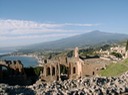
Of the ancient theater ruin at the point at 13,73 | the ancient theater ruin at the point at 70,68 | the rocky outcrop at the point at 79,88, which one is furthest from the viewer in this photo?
the ancient theater ruin at the point at 13,73

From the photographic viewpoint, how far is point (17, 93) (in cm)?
1644

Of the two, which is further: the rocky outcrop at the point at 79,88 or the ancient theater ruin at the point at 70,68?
the ancient theater ruin at the point at 70,68

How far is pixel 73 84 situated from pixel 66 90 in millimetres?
1279

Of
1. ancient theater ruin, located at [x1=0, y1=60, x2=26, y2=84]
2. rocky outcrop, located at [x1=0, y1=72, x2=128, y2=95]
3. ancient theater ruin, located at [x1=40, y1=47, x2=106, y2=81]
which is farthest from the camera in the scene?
ancient theater ruin, located at [x1=0, y1=60, x2=26, y2=84]

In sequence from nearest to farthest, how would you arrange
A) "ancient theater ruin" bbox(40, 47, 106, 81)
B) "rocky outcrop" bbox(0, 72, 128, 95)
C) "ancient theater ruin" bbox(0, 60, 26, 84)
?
"rocky outcrop" bbox(0, 72, 128, 95), "ancient theater ruin" bbox(40, 47, 106, 81), "ancient theater ruin" bbox(0, 60, 26, 84)

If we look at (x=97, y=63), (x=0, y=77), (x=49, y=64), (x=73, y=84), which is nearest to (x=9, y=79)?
(x=0, y=77)

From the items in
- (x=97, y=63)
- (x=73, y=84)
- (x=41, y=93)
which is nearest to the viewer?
(x=41, y=93)

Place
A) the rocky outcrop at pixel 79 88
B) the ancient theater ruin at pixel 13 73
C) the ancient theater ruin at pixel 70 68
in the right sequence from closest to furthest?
1. the rocky outcrop at pixel 79 88
2. the ancient theater ruin at pixel 70 68
3. the ancient theater ruin at pixel 13 73

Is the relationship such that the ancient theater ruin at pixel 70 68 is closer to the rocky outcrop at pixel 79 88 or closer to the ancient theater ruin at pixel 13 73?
Answer: the ancient theater ruin at pixel 13 73

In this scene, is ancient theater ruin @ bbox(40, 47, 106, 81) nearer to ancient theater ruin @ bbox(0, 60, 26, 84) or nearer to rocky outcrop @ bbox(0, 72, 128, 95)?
ancient theater ruin @ bbox(0, 60, 26, 84)

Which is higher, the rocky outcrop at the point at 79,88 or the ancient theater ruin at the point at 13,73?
the rocky outcrop at the point at 79,88

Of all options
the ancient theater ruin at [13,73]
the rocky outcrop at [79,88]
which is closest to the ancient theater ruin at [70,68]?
the ancient theater ruin at [13,73]

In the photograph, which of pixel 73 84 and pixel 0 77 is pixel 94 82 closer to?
pixel 73 84

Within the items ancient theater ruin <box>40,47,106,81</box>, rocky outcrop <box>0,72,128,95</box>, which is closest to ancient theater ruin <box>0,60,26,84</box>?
ancient theater ruin <box>40,47,106,81</box>
